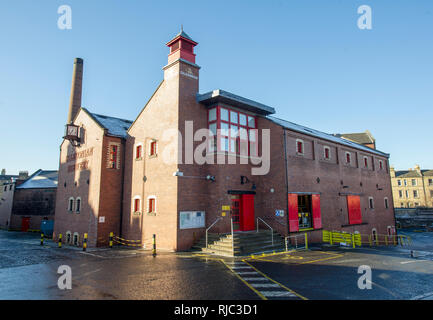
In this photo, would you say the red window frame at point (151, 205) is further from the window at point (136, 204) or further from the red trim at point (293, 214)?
the red trim at point (293, 214)

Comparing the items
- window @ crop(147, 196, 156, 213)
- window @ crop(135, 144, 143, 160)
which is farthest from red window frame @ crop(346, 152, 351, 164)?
window @ crop(135, 144, 143, 160)

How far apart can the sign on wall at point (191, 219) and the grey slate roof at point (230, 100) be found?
7.89 meters

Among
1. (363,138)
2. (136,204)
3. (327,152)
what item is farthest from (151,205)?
(363,138)

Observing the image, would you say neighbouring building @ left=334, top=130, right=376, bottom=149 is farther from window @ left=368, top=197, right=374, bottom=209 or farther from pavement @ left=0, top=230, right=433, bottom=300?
pavement @ left=0, top=230, right=433, bottom=300

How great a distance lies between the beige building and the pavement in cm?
6150

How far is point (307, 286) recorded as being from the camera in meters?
9.12

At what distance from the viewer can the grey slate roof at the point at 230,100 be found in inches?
712

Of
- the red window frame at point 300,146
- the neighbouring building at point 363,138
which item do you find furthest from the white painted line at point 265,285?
the neighbouring building at point 363,138

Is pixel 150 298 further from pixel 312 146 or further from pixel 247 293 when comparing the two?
pixel 312 146

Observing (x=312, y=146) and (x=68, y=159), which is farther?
(x=68, y=159)

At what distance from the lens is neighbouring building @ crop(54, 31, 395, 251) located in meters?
18.2
